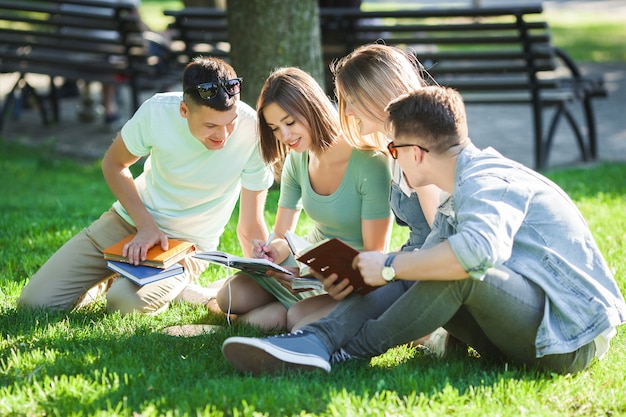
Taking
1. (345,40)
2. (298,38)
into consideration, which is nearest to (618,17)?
(345,40)

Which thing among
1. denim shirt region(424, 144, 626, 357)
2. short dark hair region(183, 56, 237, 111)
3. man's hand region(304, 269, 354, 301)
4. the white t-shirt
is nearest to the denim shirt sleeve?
denim shirt region(424, 144, 626, 357)

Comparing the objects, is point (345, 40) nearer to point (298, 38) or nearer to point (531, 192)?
point (298, 38)

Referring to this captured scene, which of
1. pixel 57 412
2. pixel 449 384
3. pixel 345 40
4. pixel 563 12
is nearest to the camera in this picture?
pixel 57 412

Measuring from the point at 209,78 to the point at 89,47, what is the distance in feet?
19.3

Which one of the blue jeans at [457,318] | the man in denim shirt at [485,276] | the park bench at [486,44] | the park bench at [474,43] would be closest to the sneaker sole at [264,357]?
the man in denim shirt at [485,276]

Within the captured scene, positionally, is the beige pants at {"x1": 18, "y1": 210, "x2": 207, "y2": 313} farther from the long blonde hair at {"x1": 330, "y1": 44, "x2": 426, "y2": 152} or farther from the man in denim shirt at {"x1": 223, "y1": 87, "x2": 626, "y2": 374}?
the long blonde hair at {"x1": 330, "y1": 44, "x2": 426, "y2": 152}

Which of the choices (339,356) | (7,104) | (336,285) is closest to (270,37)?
(336,285)

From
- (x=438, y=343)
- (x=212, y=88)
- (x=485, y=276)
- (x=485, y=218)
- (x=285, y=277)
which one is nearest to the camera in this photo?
(x=485, y=218)

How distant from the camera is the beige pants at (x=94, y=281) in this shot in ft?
14.3

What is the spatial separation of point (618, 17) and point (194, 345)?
20.7m

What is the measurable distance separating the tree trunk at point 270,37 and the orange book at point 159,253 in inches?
106

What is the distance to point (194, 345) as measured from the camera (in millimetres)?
3799

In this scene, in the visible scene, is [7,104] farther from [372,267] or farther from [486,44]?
[372,267]

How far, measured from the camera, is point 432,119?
129 inches
